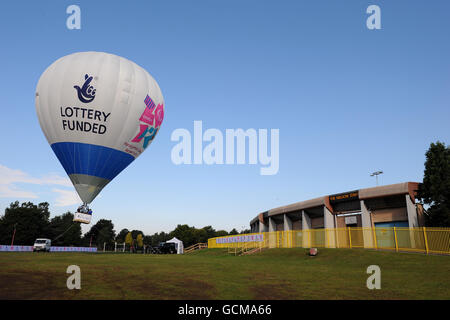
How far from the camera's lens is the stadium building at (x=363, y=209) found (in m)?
32.8

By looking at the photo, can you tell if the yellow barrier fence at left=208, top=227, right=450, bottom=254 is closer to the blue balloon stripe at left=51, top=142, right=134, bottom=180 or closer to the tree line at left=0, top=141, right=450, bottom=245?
the tree line at left=0, top=141, right=450, bottom=245

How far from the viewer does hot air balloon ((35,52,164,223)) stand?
22.4 meters

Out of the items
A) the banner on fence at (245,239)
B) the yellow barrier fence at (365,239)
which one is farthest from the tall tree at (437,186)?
the banner on fence at (245,239)

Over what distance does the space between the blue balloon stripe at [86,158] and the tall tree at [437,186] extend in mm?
29370

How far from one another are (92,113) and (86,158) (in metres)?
3.32

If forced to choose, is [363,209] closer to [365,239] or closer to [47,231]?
[365,239]

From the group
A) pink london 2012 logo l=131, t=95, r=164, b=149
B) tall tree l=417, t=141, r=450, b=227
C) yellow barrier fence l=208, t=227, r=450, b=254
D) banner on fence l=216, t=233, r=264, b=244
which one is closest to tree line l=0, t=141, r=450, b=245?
tall tree l=417, t=141, r=450, b=227

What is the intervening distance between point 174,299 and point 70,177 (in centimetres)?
1915

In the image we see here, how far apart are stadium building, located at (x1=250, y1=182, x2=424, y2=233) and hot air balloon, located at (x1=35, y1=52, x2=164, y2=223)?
26.7 metres

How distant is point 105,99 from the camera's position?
22922mm

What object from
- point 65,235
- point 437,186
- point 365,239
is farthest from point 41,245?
point 65,235

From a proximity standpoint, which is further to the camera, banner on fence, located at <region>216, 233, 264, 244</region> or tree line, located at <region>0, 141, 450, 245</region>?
banner on fence, located at <region>216, 233, 264, 244</region>
